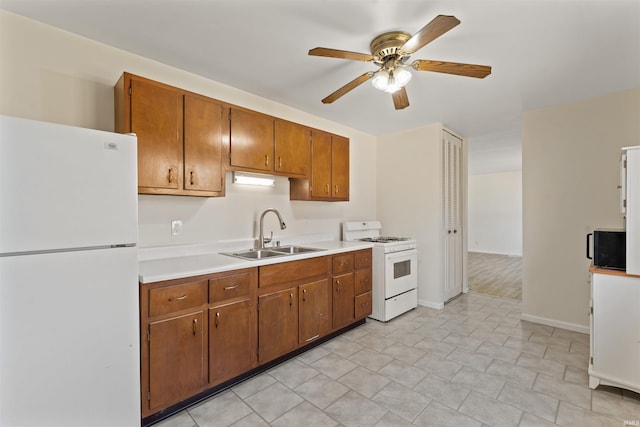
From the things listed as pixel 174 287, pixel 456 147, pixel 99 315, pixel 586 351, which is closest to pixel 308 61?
pixel 174 287

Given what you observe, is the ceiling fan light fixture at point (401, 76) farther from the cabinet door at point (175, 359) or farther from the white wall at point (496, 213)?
the white wall at point (496, 213)

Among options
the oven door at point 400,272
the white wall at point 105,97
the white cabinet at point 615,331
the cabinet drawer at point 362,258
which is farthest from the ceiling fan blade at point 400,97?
the white cabinet at point 615,331

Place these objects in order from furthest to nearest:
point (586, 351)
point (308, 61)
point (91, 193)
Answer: point (586, 351) < point (308, 61) < point (91, 193)

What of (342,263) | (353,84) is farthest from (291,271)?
(353,84)

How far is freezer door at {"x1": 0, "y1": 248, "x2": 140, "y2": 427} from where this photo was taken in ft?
4.23

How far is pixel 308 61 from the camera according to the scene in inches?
90.0

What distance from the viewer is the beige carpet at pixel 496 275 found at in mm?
4687

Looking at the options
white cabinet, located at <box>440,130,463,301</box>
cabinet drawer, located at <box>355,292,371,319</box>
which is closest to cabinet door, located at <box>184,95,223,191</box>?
cabinet drawer, located at <box>355,292,371,319</box>

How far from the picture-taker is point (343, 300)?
303cm

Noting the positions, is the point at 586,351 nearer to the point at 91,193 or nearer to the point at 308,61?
the point at 308,61

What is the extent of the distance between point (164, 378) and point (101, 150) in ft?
4.55

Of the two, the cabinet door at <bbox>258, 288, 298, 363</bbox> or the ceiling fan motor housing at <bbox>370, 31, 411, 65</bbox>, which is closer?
the ceiling fan motor housing at <bbox>370, 31, 411, 65</bbox>

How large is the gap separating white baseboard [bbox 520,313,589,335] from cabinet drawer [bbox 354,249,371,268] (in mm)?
2005

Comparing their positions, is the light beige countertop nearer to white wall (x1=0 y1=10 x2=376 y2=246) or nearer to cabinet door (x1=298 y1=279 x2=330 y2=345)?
white wall (x1=0 y1=10 x2=376 y2=246)
